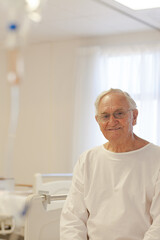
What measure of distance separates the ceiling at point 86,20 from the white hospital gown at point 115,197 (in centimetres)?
227

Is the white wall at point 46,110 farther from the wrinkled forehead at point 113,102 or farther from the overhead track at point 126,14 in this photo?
the wrinkled forehead at point 113,102

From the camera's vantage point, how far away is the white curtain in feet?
18.6

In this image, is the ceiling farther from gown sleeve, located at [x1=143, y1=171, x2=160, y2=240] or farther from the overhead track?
gown sleeve, located at [x1=143, y1=171, x2=160, y2=240]

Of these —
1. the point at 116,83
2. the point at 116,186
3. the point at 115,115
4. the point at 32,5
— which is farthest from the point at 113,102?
the point at 116,83

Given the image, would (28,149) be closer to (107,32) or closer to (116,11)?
(107,32)

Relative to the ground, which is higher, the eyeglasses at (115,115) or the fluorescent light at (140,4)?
the fluorescent light at (140,4)

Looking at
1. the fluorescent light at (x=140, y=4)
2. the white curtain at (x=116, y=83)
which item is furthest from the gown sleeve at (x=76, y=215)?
the white curtain at (x=116, y=83)

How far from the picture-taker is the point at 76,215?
8.29 feet

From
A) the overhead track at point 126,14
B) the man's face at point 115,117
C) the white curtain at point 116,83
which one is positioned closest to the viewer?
the man's face at point 115,117

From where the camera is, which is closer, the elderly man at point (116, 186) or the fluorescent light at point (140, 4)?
the elderly man at point (116, 186)

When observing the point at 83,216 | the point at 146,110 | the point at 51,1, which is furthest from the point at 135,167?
the point at 146,110

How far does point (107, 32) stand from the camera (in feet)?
19.3

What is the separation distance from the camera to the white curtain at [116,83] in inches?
223

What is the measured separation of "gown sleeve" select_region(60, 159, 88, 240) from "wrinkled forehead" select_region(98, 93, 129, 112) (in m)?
0.39
